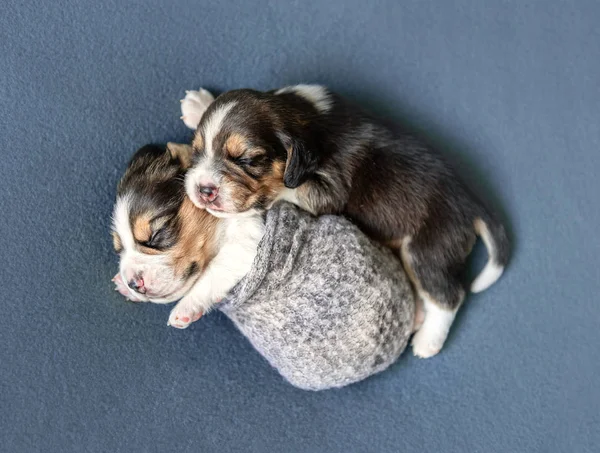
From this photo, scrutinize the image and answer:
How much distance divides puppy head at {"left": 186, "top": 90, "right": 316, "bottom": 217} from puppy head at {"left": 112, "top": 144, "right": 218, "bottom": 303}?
0.14 metres

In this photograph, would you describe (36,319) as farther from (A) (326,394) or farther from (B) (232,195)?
(A) (326,394)

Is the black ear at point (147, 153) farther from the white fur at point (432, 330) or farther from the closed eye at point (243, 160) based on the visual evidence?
the white fur at point (432, 330)

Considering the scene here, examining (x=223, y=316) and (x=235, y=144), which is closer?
(x=235, y=144)

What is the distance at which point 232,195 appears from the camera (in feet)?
8.13

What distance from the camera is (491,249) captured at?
2984mm

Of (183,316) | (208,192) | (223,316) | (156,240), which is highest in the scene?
(208,192)

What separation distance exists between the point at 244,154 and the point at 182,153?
1.30 ft

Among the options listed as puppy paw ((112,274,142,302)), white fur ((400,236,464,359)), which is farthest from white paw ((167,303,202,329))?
white fur ((400,236,464,359))

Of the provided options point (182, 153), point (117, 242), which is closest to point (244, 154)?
point (182, 153)

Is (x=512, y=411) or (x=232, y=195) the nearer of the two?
(x=232, y=195)

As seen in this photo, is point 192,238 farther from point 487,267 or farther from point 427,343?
point 487,267

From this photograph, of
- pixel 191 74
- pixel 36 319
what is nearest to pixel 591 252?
pixel 191 74

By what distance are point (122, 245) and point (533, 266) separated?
1910 millimetres

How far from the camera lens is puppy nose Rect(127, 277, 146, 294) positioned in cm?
255
